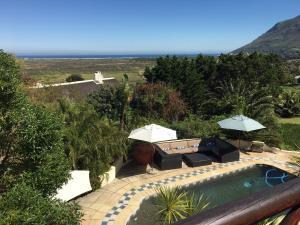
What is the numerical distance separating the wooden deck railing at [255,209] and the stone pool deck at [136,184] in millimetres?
10545

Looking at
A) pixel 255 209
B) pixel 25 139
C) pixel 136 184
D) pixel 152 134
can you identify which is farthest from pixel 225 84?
pixel 255 209

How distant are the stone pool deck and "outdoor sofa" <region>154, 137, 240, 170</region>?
13.3 inches

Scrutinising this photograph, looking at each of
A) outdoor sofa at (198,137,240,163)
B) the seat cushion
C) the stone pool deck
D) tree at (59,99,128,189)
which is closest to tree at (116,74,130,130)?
outdoor sofa at (198,137,240,163)

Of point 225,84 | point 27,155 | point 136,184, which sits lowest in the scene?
point 136,184

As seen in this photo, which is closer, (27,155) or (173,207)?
(27,155)

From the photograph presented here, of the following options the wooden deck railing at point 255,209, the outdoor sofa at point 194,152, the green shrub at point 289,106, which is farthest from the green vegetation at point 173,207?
the green shrub at point 289,106

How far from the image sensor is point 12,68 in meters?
6.49

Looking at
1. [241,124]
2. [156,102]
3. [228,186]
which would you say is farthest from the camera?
[156,102]

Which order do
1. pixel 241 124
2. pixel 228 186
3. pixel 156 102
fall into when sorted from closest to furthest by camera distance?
pixel 228 186, pixel 241 124, pixel 156 102

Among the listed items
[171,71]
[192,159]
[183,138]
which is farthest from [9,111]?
[171,71]

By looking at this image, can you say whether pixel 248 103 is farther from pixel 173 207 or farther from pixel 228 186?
pixel 173 207

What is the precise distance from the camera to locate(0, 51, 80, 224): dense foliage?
5719 millimetres

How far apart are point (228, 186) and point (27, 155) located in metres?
10.6

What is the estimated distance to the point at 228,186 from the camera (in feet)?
48.5
